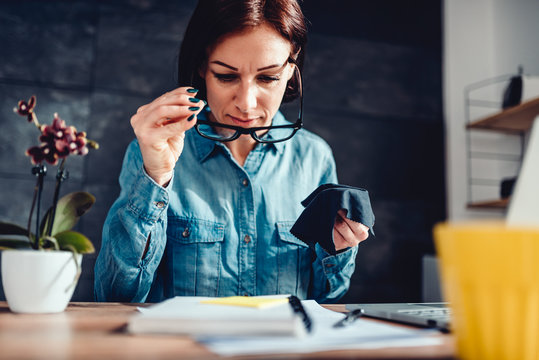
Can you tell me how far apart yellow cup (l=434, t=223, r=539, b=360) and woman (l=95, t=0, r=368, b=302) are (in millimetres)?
582

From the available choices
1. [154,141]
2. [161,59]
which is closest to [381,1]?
[161,59]

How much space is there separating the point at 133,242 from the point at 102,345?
1.66 ft

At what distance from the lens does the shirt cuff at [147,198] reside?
91cm

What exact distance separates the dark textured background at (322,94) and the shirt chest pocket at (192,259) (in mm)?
923

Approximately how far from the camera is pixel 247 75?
115 centimetres

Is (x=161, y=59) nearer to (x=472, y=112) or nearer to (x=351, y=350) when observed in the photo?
(x=472, y=112)

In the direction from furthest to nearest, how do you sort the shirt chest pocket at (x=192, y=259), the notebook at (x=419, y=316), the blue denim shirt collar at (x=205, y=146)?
the blue denim shirt collar at (x=205, y=146)
the shirt chest pocket at (x=192, y=259)
the notebook at (x=419, y=316)

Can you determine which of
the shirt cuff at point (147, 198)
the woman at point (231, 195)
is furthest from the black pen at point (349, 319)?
the shirt cuff at point (147, 198)

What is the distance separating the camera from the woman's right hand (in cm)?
90

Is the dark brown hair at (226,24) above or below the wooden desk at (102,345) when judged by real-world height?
above

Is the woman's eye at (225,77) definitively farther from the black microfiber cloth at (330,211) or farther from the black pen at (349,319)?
the black pen at (349,319)

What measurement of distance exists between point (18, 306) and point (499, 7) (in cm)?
279

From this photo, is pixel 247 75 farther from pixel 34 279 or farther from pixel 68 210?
pixel 34 279

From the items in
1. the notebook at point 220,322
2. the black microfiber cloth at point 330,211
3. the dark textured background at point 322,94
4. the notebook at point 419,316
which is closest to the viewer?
the notebook at point 220,322
